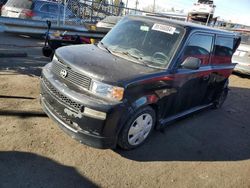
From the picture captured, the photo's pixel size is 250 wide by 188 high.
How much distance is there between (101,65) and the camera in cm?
388

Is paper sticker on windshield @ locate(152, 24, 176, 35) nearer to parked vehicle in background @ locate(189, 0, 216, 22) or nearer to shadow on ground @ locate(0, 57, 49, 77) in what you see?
shadow on ground @ locate(0, 57, 49, 77)

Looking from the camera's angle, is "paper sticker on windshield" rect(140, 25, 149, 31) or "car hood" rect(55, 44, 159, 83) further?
"paper sticker on windshield" rect(140, 25, 149, 31)

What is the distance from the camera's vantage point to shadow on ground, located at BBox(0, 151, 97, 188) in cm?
319

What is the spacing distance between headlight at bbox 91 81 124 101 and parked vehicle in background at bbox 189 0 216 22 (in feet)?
74.1

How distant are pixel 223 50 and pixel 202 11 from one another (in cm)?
2042

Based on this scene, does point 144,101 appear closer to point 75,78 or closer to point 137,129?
point 137,129

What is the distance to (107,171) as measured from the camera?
143 inches

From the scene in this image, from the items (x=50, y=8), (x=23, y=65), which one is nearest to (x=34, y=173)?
(x=23, y=65)

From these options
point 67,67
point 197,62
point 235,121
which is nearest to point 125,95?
point 67,67

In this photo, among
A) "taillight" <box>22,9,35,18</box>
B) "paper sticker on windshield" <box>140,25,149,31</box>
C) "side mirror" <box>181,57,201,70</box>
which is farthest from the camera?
"taillight" <box>22,9,35,18</box>

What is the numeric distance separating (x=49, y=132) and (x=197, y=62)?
2.60m

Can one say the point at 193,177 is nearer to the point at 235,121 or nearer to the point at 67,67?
the point at 67,67

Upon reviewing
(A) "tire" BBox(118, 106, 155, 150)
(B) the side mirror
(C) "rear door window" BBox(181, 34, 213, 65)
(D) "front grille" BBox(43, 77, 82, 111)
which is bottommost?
(A) "tire" BBox(118, 106, 155, 150)

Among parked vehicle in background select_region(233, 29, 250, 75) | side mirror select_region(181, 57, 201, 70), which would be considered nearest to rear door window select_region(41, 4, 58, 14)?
parked vehicle in background select_region(233, 29, 250, 75)
